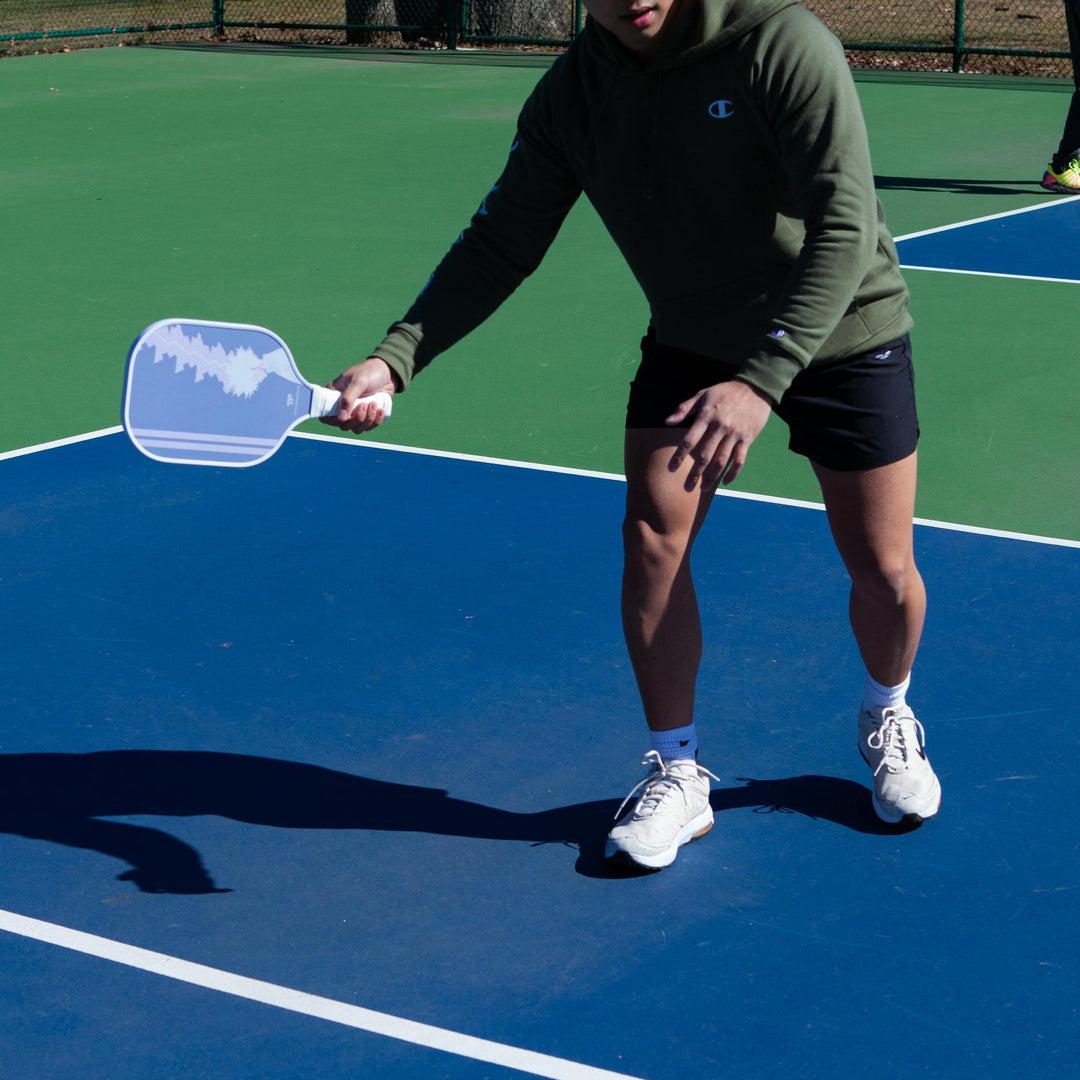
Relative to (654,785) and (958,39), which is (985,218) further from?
(958,39)

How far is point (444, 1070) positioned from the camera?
3074 mm

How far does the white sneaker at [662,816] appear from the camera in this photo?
374cm

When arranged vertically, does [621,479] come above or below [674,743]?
below

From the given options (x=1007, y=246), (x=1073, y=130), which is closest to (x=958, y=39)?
(x=1073, y=130)

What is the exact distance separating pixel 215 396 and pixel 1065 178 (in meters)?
10.3

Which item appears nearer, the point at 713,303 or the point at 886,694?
the point at 713,303

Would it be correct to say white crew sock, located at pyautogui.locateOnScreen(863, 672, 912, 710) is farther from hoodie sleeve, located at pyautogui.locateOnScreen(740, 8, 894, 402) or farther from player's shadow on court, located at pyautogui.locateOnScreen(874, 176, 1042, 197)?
player's shadow on court, located at pyautogui.locateOnScreen(874, 176, 1042, 197)

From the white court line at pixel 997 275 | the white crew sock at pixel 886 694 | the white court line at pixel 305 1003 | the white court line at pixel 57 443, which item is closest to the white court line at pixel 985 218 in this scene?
the white court line at pixel 997 275

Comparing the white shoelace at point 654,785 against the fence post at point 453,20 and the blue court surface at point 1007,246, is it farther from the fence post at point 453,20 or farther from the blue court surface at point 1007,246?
→ the fence post at point 453,20

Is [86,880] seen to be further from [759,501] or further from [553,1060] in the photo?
A: [759,501]

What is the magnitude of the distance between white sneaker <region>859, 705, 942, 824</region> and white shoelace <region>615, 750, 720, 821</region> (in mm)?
391

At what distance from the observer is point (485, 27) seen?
22.4 meters

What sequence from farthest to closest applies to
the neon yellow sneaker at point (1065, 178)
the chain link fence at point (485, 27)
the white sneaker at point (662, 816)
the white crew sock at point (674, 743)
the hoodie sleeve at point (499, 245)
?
the chain link fence at point (485, 27) < the neon yellow sneaker at point (1065, 178) < the white crew sock at point (674, 743) < the white sneaker at point (662, 816) < the hoodie sleeve at point (499, 245)

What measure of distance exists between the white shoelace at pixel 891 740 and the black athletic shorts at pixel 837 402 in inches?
27.7
